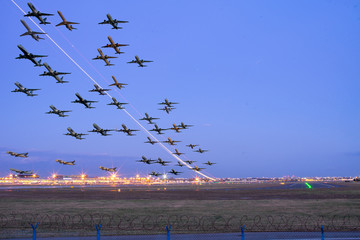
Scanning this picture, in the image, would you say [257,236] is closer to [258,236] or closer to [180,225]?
[258,236]

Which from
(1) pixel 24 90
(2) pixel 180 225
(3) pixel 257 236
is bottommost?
(3) pixel 257 236

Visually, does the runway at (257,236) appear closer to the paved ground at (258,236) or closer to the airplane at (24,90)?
the paved ground at (258,236)

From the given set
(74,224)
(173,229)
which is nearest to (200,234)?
(173,229)

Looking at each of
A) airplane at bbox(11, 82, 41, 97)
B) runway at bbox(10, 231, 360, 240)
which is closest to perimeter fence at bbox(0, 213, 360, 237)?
runway at bbox(10, 231, 360, 240)

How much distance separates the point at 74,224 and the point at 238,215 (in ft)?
61.5

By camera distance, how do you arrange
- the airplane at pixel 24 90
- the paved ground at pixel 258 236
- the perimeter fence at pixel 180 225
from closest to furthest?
the paved ground at pixel 258 236 < the perimeter fence at pixel 180 225 < the airplane at pixel 24 90

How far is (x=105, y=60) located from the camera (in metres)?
55.6

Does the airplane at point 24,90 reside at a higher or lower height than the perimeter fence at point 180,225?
higher

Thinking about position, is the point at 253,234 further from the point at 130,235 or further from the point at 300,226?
the point at 130,235

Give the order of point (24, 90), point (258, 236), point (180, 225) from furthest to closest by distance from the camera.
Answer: point (24, 90) → point (180, 225) → point (258, 236)

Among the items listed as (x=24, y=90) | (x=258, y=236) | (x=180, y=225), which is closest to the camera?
(x=258, y=236)

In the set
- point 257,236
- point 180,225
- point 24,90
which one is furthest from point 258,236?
point 24,90

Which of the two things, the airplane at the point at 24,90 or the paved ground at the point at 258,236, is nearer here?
the paved ground at the point at 258,236

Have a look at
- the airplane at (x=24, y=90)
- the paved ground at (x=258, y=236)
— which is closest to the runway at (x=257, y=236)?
the paved ground at (x=258, y=236)
